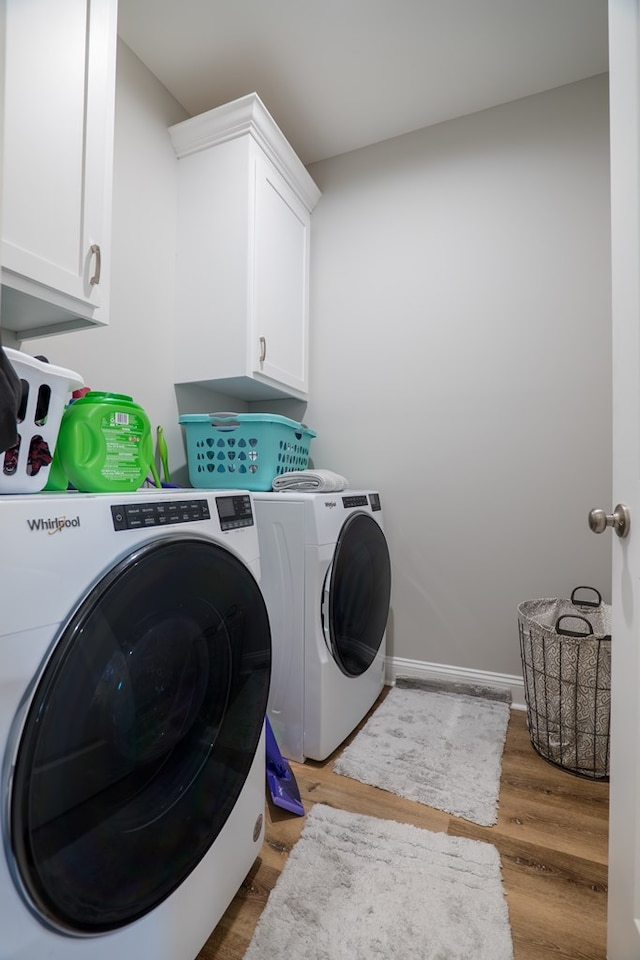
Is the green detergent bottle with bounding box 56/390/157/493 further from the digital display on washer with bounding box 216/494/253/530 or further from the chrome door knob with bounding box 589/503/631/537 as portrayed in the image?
the chrome door knob with bounding box 589/503/631/537

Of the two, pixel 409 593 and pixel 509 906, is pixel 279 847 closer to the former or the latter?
pixel 509 906

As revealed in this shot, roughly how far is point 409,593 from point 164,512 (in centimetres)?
162

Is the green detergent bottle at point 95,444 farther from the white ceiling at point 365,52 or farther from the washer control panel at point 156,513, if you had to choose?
the white ceiling at point 365,52

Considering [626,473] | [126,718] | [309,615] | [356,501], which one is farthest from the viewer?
[356,501]

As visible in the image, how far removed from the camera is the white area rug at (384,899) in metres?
0.93

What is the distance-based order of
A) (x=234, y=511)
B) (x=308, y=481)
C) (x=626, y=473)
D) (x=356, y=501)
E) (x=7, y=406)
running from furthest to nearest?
(x=356, y=501), (x=308, y=481), (x=234, y=511), (x=626, y=473), (x=7, y=406)

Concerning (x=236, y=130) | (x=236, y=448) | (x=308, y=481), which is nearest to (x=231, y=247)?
(x=236, y=130)

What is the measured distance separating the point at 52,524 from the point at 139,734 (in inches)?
15.3

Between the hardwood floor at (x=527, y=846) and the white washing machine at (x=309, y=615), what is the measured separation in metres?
0.14

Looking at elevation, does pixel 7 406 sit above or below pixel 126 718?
above

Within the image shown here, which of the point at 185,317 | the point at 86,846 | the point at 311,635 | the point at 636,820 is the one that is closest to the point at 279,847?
the point at 311,635

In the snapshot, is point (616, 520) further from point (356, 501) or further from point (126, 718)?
point (356, 501)

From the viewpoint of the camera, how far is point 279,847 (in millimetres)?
1186

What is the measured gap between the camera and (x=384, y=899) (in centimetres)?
104
